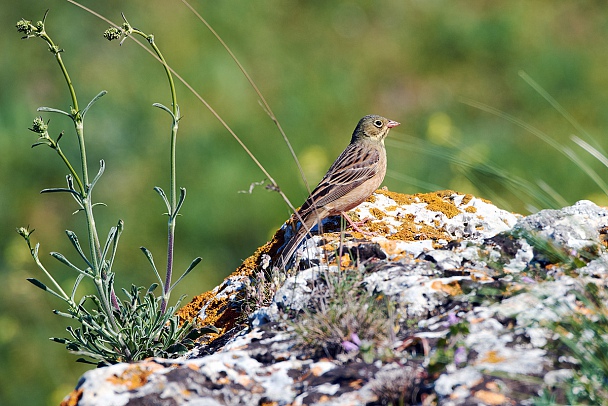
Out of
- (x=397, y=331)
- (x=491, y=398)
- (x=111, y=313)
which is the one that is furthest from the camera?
(x=111, y=313)

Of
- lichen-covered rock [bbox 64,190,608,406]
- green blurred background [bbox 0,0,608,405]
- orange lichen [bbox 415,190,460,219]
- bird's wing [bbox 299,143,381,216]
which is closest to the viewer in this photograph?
lichen-covered rock [bbox 64,190,608,406]

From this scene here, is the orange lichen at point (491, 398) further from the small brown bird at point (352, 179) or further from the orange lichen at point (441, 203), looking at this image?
the orange lichen at point (441, 203)

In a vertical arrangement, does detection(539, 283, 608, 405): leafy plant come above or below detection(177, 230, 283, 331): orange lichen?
below

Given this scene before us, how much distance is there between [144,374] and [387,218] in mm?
2533

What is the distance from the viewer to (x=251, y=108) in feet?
35.6

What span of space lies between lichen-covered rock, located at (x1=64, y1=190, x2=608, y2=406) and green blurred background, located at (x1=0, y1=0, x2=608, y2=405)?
13.6 feet

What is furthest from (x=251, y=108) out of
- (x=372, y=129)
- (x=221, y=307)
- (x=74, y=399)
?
(x=74, y=399)

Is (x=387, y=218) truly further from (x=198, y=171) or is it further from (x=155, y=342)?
(x=198, y=171)

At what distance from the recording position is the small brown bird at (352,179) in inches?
237

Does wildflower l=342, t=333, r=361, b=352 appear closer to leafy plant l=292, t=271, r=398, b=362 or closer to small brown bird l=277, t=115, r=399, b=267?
leafy plant l=292, t=271, r=398, b=362

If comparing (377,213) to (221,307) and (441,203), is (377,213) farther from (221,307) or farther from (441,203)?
(221,307)

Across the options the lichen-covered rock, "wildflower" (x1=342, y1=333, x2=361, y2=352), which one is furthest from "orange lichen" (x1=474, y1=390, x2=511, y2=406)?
"wildflower" (x1=342, y1=333, x2=361, y2=352)

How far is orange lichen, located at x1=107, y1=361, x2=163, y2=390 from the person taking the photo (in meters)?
3.39

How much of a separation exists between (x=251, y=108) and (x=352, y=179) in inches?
183
